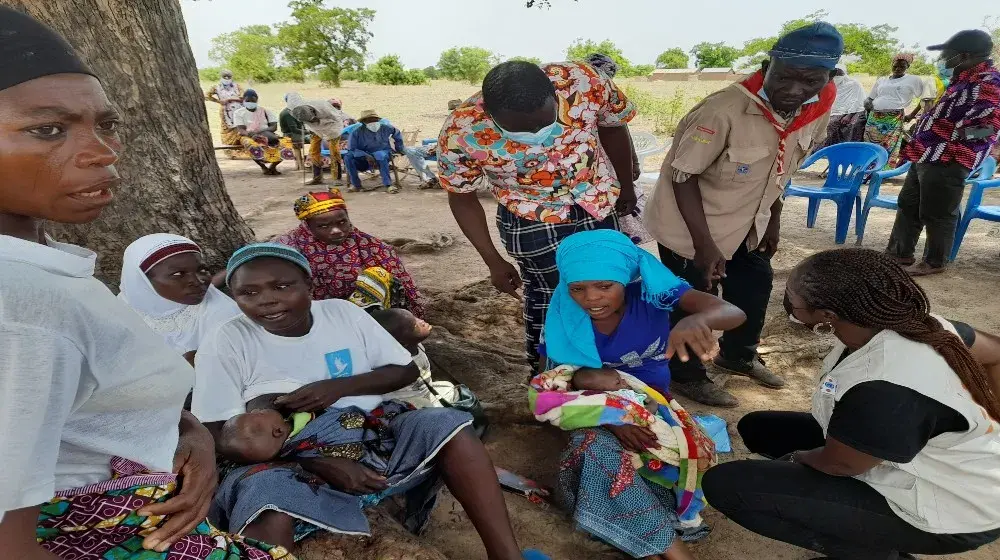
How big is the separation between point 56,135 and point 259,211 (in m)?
7.31

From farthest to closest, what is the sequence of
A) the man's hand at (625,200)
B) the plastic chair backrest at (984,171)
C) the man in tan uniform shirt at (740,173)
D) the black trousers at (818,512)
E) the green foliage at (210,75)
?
the green foliage at (210,75) → the plastic chair backrest at (984,171) → the man's hand at (625,200) → the man in tan uniform shirt at (740,173) → the black trousers at (818,512)

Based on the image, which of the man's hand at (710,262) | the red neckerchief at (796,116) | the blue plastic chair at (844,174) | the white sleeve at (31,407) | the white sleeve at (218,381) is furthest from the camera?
the blue plastic chair at (844,174)

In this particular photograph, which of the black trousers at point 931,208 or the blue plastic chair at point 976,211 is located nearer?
the black trousers at point 931,208

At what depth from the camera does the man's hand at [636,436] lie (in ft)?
6.20

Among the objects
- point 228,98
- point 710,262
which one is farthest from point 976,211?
point 228,98

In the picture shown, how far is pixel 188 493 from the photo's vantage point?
1.02m

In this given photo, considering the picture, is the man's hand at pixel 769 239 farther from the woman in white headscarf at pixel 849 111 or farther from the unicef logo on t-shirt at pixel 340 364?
the woman in white headscarf at pixel 849 111

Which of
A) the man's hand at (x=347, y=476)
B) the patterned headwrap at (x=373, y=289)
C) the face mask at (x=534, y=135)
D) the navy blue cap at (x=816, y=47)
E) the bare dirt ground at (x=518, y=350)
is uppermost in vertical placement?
the navy blue cap at (x=816, y=47)

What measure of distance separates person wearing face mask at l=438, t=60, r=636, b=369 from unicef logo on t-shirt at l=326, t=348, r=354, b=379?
1.01 m

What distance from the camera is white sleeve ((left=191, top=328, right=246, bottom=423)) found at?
1.75 m

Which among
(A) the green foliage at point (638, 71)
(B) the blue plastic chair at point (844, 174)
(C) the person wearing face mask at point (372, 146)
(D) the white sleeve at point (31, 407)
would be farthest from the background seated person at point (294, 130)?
(A) the green foliage at point (638, 71)

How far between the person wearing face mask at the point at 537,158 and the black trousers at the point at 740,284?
46cm

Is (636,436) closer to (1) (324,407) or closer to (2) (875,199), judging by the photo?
(1) (324,407)

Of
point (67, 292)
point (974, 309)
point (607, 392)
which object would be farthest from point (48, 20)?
point (974, 309)
